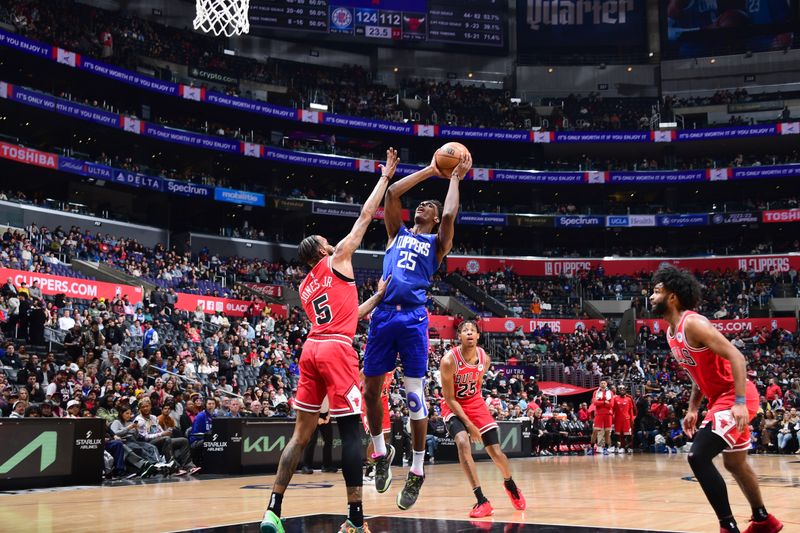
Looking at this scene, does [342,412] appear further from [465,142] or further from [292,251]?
[465,142]

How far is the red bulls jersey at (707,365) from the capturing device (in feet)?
18.7

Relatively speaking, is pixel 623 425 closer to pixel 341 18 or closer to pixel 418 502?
pixel 418 502

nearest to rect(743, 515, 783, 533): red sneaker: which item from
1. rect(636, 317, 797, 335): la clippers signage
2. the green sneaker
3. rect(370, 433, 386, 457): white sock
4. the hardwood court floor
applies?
the hardwood court floor

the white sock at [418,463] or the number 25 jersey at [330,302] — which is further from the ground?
the number 25 jersey at [330,302]

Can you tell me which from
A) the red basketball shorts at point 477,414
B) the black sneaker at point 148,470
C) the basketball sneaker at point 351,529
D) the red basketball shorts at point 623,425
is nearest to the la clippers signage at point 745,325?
the red basketball shorts at point 623,425

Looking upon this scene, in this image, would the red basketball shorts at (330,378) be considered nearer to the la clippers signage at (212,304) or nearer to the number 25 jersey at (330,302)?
the number 25 jersey at (330,302)

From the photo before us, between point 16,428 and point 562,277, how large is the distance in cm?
3803

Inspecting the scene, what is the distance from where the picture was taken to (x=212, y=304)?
3050cm

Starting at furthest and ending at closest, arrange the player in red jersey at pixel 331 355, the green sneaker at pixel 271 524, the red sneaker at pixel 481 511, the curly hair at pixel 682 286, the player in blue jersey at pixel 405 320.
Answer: the red sneaker at pixel 481 511
the player in blue jersey at pixel 405 320
the player in red jersey at pixel 331 355
the curly hair at pixel 682 286
the green sneaker at pixel 271 524

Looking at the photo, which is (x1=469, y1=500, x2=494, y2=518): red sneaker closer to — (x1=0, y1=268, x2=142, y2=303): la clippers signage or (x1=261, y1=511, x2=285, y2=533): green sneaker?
(x1=261, y1=511, x2=285, y2=533): green sneaker

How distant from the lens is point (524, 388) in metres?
29.0

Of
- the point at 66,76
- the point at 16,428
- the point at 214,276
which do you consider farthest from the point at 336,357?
the point at 66,76

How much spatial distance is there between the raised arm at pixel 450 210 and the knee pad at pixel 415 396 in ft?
3.67

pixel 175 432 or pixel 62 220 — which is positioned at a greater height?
pixel 62 220
